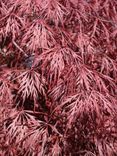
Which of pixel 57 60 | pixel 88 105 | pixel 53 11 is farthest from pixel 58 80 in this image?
pixel 53 11

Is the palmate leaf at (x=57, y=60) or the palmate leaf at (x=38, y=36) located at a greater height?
the palmate leaf at (x=38, y=36)

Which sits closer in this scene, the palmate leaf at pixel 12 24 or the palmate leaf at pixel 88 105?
the palmate leaf at pixel 88 105

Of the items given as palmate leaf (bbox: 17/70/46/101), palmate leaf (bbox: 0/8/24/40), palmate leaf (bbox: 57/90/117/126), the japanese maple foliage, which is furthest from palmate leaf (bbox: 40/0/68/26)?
palmate leaf (bbox: 57/90/117/126)

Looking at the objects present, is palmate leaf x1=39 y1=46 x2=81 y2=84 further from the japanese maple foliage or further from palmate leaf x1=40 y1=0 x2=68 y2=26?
palmate leaf x1=40 y1=0 x2=68 y2=26

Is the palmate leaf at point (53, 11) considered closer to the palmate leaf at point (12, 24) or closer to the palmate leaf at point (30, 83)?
the palmate leaf at point (12, 24)

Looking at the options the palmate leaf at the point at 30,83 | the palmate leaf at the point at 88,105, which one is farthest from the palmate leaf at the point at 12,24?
the palmate leaf at the point at 88,105

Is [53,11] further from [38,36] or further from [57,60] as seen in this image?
[57,60]

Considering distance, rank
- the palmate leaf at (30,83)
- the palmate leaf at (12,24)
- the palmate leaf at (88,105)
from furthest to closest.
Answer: the palmate leaf at (12,24) → the palmate leaf at (30,83) → the palmate leaf at (88,105)

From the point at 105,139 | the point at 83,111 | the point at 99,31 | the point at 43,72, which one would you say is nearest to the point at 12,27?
the point at 43,72
